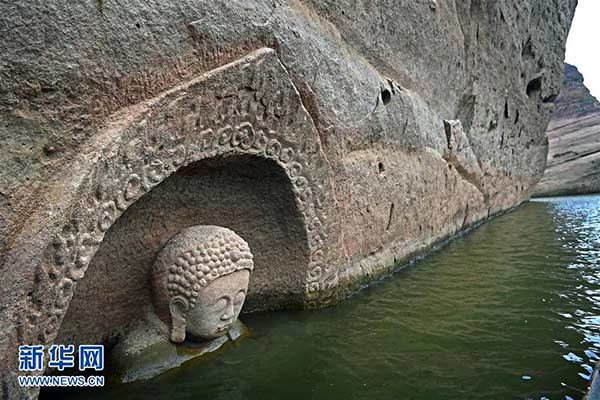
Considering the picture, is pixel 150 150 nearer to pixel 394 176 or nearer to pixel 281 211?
pixel 281 211

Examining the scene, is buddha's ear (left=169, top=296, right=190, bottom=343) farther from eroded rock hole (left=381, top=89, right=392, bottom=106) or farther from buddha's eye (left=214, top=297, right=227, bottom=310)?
eroded rock hole (left=381, top=89, right=392, bottom=106)

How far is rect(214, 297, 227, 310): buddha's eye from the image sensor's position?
250cm

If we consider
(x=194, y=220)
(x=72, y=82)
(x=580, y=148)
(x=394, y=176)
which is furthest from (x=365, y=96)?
(x=580, y=148)

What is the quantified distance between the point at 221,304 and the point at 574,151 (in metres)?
19.6

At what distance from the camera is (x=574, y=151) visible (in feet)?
58.6

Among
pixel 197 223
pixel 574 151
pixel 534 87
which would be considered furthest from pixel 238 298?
pixel 574 151

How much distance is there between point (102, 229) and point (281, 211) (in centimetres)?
138

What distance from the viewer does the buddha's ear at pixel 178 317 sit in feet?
8.05

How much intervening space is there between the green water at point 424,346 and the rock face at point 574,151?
14213mm

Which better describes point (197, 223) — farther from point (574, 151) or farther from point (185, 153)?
point (574, 151)

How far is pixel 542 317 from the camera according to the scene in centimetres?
318

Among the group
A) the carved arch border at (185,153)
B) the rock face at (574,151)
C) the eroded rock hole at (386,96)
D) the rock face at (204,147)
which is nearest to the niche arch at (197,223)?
the rock face at (204,147)

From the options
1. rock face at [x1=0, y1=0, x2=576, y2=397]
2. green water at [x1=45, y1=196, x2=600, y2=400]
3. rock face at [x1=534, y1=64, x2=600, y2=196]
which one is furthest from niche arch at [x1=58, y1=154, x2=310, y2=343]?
rock face at [x1=534, y1=64, x2=600, y2=196]

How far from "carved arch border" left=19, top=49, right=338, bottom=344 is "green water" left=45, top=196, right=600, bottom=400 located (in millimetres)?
597
